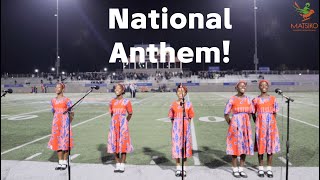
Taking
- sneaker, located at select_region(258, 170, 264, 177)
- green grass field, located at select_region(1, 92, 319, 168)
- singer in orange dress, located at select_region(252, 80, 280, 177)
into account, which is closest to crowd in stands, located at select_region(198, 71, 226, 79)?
green grass field, located at select_region(1, 92, 319, 168)

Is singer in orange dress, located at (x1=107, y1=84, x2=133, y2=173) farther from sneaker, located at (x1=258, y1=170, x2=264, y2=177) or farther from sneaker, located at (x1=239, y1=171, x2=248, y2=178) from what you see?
sneaker, located at (x1=258, y1=170, x2=264, y2=177)

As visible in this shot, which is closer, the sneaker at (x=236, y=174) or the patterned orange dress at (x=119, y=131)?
the sneaker at (x=236, y=174)

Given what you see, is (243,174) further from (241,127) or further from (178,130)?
(178,130)

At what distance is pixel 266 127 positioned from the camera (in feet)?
20.1

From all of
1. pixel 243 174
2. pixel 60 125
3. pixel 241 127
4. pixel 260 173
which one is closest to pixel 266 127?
pixel 241 127

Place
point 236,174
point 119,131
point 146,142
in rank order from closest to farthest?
point 236,174
point 119,131
point 146,142

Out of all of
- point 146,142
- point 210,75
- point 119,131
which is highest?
point 210,75

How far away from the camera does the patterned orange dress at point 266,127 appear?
6.12 m

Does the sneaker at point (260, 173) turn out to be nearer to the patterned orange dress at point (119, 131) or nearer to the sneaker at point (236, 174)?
the sneaker at point (236, 174)

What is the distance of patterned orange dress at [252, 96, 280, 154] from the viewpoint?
6.12m

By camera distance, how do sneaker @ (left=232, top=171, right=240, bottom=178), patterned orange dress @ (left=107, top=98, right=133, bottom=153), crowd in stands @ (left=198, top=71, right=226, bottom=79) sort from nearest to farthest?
sneaker @ (left=232, top=171, right=240, bottom=178), patterned orange dress @ (left=107, top=98, right=133, bottom=153), crowd in stands @ (left=198, top=71, right=226, bottom=79)

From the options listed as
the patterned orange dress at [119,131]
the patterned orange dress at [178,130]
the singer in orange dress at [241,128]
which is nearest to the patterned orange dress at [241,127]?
the singer in orange dress at [241,128]

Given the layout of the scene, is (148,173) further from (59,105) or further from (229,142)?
(59,105)

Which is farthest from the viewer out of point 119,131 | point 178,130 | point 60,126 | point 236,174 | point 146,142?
point 146,142
